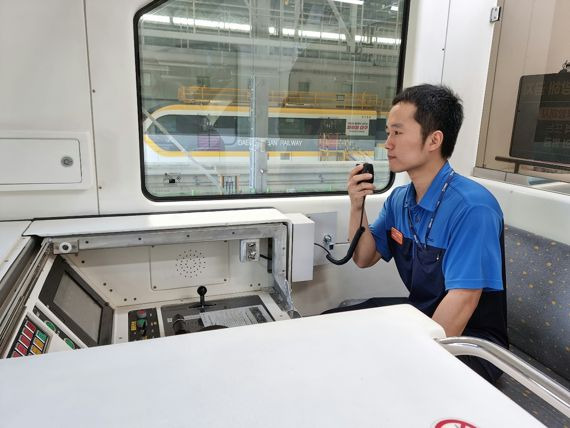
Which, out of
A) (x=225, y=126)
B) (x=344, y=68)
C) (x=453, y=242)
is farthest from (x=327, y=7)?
(x=453, y=242)

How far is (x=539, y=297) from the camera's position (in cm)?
175

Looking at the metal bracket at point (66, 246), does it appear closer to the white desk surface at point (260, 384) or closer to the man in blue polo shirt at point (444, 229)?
the white desk surface at point (260, 384)

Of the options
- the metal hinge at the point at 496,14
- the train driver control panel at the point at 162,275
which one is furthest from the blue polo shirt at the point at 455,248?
the metal hinge at the point at 496,14

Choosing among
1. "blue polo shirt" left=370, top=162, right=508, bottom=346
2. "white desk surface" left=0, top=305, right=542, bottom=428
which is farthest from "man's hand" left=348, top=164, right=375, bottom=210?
"white desk surface" left=0, top=305, right=542, bottom=428

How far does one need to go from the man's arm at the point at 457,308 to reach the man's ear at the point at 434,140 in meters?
0.55

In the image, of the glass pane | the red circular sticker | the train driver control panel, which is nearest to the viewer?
the red circular sticker

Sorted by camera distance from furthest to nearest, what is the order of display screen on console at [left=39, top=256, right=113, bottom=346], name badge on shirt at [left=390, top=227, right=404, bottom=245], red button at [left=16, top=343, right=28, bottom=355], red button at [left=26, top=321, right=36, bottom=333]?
name badge on shirt at [left=390, top=227, right=404, bottom=245], display screen on console at [left=39, top=256, right=113, bottom=346], red button at [left=26, top=321, right=36, bottom=333], red button at [left=16, top=343, right=28, bottom=355]

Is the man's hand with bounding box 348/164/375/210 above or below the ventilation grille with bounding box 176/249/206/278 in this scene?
above

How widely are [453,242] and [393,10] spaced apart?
1363mm

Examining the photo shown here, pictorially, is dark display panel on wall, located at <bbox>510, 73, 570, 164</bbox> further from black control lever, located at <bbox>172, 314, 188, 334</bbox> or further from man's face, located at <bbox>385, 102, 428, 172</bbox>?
black control lever, located at <bbox>172, 314, 188, 334</bbox>

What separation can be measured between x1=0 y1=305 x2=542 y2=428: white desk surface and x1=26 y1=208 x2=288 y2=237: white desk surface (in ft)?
2.84

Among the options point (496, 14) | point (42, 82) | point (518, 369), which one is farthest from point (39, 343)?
point (496, 14)

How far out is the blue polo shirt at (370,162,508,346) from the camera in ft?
4.86

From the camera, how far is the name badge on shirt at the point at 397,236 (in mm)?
1852
